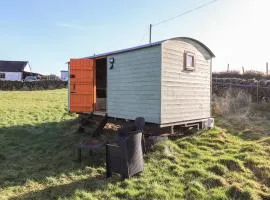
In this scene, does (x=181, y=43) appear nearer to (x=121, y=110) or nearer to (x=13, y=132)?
(x=121, y=110)

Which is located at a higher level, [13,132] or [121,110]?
[121,110]

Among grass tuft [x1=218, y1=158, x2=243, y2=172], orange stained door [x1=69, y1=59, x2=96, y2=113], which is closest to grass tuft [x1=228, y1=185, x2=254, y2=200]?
grass tuft [x1=218, y1=158, x2=243, y2=172]

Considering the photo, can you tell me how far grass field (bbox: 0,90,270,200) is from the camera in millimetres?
5355

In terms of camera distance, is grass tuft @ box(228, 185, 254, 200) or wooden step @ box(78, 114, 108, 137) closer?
grass tuft @ box(228, 185, 254, 200)

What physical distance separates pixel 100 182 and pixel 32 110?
10.4 metres

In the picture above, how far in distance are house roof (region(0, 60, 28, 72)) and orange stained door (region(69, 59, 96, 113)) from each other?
145ft

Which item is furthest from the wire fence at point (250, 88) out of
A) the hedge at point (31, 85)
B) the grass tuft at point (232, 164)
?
the hedge at point (31, 85)

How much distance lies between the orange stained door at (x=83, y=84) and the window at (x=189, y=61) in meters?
3.53

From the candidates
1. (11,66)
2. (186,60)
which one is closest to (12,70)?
(11,66)

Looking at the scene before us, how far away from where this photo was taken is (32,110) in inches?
597

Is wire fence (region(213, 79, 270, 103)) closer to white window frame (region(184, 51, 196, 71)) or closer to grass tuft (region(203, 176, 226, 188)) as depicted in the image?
white window frame (region(184, 51, 196, 71))

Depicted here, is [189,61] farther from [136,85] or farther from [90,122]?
[90,122]

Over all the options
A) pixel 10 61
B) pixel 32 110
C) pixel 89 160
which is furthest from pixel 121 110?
pixel 10 61

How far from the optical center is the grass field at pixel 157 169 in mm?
5355
